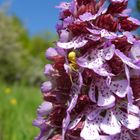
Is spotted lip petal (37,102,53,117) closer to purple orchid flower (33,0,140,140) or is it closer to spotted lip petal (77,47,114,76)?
purple orchid flower (33,0,140,140)

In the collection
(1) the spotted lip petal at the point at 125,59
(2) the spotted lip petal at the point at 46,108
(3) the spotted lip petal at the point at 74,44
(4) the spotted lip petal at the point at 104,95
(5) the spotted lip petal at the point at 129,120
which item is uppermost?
(3) the spotted lip petal at the point at 74,44

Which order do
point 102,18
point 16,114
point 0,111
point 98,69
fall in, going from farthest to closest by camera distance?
Result: point 0,111, point 16,114, point 102,18, point 98,69

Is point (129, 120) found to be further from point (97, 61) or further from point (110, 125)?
point (97, 61)

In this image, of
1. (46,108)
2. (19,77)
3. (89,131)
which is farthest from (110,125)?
(19,77)

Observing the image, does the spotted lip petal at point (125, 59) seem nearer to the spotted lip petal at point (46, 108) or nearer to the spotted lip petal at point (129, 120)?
the spotted lip petal at point (129, 120)

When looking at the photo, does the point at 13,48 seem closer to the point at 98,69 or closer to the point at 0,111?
the point at 0,111

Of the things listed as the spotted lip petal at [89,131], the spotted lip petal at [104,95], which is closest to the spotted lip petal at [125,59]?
the spotted lip petal at [104,95]

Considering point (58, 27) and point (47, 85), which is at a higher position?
point (58, 27)

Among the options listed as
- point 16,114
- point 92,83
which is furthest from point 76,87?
point 16,114

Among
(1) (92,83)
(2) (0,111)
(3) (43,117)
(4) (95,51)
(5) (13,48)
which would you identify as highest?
(4) (95,51)
